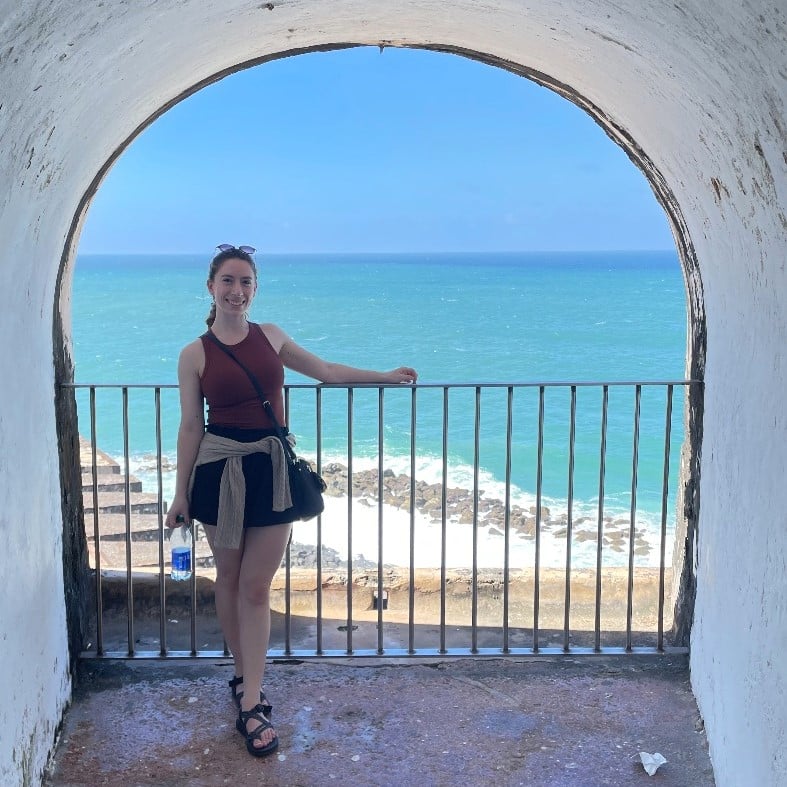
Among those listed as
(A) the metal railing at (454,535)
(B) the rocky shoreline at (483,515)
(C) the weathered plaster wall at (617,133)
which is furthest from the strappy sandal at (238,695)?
(B) the rocky shoreline at (483,515)

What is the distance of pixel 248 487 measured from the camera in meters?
3.37

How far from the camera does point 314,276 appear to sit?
11638cm

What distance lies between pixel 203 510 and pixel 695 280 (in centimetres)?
227

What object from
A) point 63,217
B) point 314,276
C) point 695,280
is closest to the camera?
point 63,217

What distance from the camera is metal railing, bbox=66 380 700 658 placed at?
4238 millimetres

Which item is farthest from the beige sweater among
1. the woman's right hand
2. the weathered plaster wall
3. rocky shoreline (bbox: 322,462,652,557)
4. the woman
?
rocky shoreline (bbox: 322,462,652,557)

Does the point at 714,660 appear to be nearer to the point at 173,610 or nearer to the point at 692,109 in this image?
the point at 692,109

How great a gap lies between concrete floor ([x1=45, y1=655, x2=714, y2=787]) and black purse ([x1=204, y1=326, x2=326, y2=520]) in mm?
935

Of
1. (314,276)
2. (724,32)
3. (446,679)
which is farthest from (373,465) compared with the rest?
(314,276)

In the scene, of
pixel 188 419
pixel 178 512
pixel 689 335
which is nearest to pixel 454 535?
pixel 689 335

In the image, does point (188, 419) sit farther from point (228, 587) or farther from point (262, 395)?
point (228, 587)

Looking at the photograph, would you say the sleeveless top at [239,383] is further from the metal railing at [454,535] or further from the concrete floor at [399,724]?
the concrete floor at [399,724]

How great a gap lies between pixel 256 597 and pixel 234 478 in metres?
0.48

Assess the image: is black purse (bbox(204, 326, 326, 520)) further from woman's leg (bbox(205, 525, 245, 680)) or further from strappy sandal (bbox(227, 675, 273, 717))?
strappy sandal (bbox(227, 675, 273, 717))
